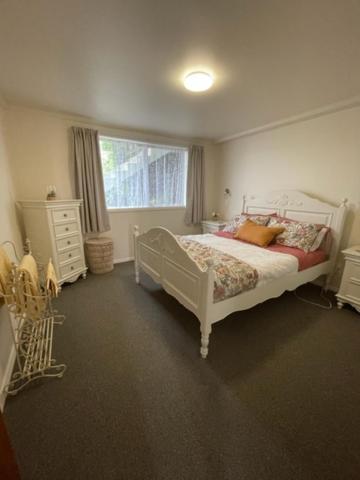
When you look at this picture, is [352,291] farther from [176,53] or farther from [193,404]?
[176,53]

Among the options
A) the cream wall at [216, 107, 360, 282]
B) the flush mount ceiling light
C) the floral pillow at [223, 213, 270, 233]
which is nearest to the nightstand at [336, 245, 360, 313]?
the cream wall at [216, 107, 360, 282]

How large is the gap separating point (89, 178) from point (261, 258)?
111 inches

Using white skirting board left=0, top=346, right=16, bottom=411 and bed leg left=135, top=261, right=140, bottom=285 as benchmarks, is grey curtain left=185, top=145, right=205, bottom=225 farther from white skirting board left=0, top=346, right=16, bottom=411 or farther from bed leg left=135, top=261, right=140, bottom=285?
white skirting board left=0, top=346, right=16, bottom=411

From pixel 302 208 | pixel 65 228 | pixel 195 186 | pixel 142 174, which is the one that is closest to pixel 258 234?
pixel 302 208

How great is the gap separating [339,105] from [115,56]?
8.65 ft

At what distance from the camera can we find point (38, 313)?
4.87ft

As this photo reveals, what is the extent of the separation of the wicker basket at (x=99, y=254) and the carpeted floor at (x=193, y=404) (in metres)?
1.21

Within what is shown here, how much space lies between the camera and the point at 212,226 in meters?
4.33

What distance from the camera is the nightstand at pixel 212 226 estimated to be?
13.8 ft

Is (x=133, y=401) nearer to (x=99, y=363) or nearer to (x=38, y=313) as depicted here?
(x=99, y=363)

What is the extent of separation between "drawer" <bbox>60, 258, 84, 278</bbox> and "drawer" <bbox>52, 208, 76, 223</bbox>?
653 mm

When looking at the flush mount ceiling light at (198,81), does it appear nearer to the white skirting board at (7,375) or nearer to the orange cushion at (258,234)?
the orange cushion at (258,234)

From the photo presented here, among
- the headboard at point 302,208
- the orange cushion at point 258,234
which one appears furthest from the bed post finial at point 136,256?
the headboard at point 302,208

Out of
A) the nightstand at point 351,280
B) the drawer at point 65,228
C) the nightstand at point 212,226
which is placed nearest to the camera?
the nightstand at point 351,280
